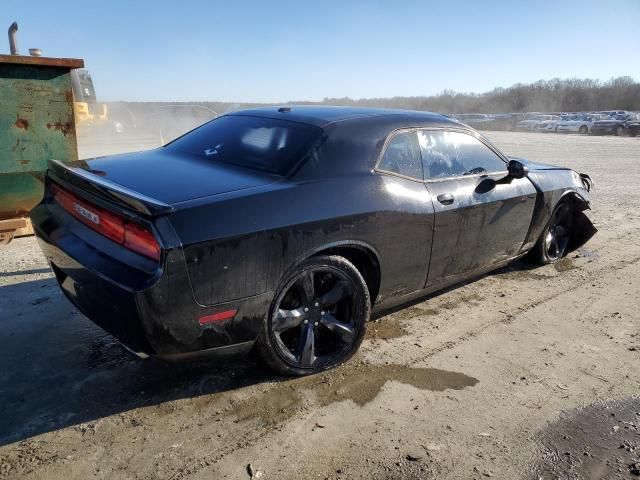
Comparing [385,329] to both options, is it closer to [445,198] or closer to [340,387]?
[340,387]

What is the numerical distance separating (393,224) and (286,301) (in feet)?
2.65

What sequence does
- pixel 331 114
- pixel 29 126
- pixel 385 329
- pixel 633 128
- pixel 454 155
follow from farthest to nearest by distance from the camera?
pixel 633 128 < pixel 29 126 < pixel 454 155 < pixel 385 329 < pixel 331 114

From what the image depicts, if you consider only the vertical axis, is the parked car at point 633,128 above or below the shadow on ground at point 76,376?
above

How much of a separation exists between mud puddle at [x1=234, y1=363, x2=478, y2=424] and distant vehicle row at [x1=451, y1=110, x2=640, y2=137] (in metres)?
33.0

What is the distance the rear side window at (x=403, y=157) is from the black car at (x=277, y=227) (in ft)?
0.03

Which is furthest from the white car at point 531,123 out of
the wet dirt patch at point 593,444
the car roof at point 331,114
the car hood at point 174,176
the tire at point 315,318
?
the car hood at point 174,176

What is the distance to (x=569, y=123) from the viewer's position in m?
34.2

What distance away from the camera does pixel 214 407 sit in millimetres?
2553

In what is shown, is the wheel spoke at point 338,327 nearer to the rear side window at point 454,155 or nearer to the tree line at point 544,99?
the rear side window at point 454,155

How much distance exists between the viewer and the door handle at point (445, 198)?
3.33 meters

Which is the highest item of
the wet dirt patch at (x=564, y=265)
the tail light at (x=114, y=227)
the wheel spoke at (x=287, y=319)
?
the tail light at (x=114, y=227)

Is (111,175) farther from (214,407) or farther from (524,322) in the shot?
(524,322)

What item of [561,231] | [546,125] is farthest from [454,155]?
[546,125]

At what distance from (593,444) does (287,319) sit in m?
1.61
